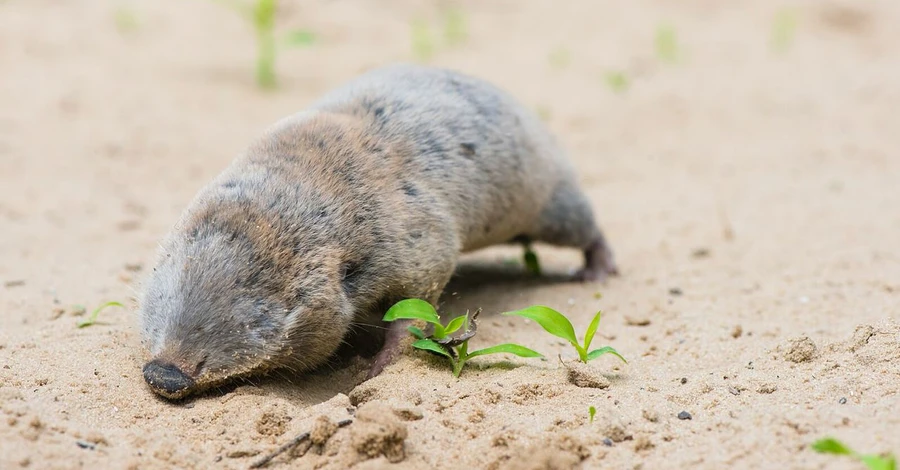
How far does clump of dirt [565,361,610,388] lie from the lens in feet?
10.7

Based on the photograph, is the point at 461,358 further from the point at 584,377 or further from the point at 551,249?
the point at 551,249

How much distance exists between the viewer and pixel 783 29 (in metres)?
10.3

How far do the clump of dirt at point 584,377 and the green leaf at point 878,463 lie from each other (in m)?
1.11

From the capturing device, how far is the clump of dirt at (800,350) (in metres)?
3.36

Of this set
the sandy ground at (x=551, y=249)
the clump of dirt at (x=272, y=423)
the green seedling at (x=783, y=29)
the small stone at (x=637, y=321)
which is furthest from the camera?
the green seedling at (x=783, y=29)

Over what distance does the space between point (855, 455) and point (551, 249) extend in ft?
13.9

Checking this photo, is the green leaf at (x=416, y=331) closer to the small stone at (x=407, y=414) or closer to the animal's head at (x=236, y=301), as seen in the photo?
the animal's head at (x=236, y=301)

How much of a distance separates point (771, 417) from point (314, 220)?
196 cm

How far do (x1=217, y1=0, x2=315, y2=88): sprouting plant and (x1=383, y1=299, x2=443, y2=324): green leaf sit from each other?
16.0 ft

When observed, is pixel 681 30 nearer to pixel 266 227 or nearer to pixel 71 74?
pixel 71 74

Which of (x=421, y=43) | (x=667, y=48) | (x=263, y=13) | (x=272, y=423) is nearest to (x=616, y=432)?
(x=272, y=423)

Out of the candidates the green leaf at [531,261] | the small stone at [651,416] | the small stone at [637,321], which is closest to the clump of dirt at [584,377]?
the small stone at [651,416]

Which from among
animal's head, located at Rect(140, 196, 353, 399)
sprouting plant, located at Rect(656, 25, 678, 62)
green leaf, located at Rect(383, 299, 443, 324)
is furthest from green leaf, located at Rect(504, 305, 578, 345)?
sprouting plant, located at Rect(656, 25, 678, 62)

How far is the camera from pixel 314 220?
3525 millimetres
